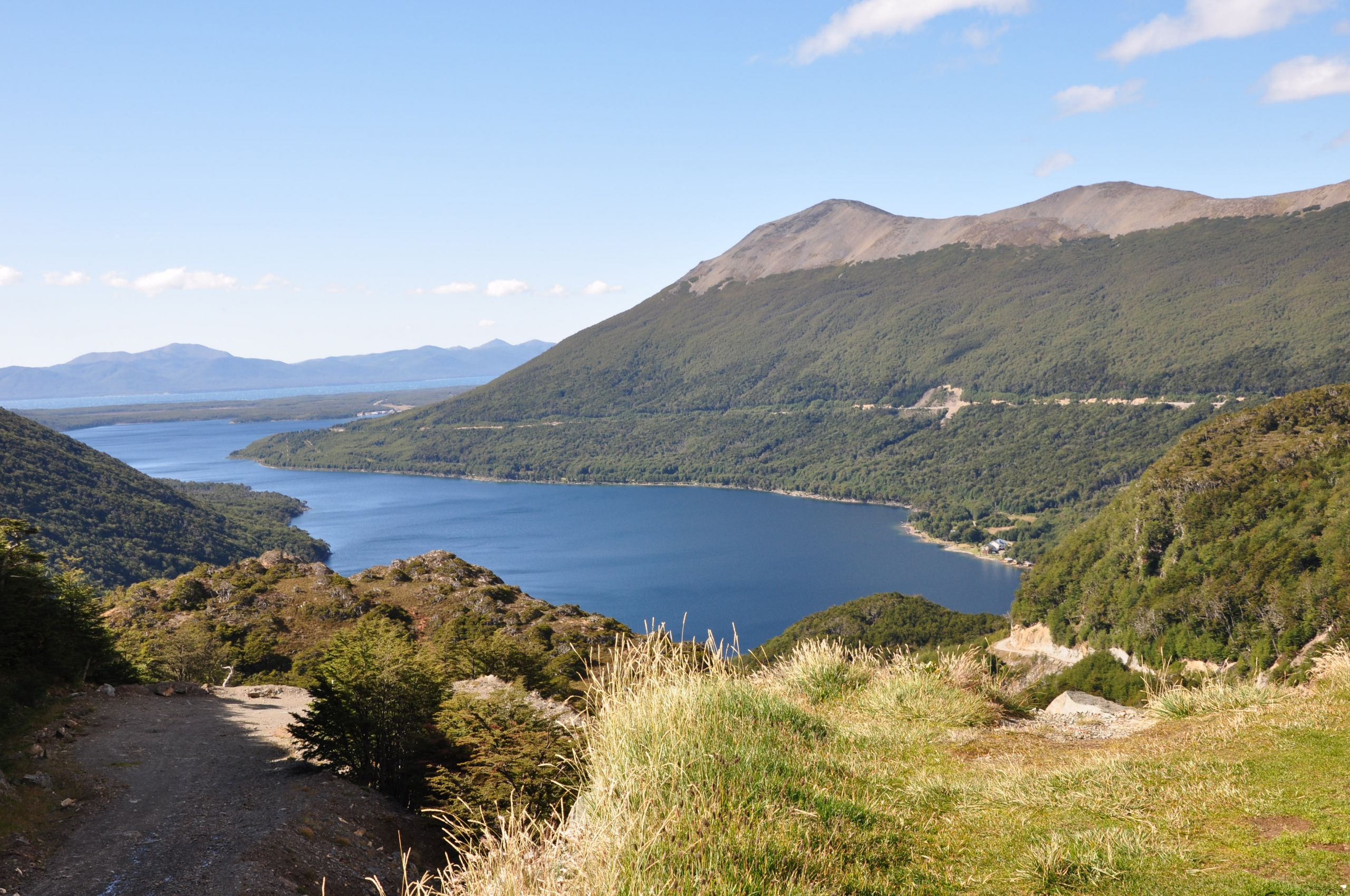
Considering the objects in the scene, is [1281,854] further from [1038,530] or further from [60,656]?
[1038,530]

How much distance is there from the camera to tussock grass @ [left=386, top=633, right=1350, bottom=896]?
3.91 m

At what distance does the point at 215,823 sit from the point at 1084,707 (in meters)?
10.9

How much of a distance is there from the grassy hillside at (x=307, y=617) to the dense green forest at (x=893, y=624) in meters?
35.2

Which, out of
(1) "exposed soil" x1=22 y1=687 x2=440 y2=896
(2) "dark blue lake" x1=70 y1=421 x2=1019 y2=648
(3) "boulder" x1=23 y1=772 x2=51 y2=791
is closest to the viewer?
(1) "exposed soil" x1=22 y1=687 x2=440 y2=896

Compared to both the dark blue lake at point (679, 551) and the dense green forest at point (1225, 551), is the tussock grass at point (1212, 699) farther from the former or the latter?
the dark blue lake at point (679, 551)

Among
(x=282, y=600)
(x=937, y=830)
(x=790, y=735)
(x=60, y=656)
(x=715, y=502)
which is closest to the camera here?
(x=937, y=830)

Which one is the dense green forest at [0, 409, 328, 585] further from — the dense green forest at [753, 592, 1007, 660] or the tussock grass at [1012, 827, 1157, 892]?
the tussock grass at [1012, 827, 1157, 892]

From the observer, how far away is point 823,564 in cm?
12400

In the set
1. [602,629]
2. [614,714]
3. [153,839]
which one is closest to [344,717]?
[153,839]

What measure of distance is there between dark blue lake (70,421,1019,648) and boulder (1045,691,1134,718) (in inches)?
2962

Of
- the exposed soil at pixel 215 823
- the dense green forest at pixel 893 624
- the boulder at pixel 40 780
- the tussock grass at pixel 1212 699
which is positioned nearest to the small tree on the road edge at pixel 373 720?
the exposed soil at pixel 215 823

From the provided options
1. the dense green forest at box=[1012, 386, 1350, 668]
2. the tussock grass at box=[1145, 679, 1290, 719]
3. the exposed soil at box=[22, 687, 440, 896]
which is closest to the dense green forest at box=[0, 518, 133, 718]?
the exposed soil at box=[22, 687, 440, 896]

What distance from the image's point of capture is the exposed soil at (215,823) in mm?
8156

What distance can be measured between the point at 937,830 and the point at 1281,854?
1694 mm
